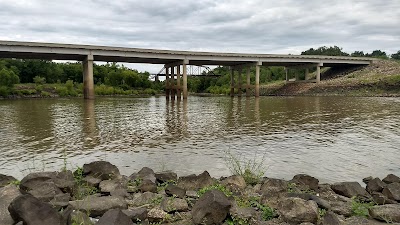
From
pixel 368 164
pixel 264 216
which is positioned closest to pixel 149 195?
pixel 264 216

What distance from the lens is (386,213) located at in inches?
234

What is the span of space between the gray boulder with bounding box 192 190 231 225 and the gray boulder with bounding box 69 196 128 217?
151 cm

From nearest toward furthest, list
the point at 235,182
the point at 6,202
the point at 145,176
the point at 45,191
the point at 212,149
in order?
the point at 6,202, the point at 45,191, the point at 235,182, the point at 145,176, the point at 212,149

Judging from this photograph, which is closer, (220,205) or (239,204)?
(220,205)

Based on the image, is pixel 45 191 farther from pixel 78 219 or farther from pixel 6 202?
pixel 78 219

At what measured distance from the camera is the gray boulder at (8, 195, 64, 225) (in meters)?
4.61

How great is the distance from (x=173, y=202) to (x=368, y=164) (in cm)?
758

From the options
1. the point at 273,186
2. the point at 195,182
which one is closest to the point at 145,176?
the point at 195,182

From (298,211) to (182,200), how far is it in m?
2.25

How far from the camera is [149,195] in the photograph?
22.5 feet

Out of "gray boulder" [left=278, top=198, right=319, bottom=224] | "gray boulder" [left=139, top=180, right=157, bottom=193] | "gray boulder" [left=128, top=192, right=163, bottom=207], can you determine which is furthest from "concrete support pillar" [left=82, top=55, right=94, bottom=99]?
"gray boulder" [left=278, top=198, right=319, bottom=224]

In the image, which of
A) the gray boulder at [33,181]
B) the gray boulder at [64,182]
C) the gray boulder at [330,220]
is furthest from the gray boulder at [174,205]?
the gray boulder at [33,181]

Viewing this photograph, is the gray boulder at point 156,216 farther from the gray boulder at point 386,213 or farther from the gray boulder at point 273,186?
the gray boulder at point 386,213

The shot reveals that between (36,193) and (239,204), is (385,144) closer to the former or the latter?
(239,204)
